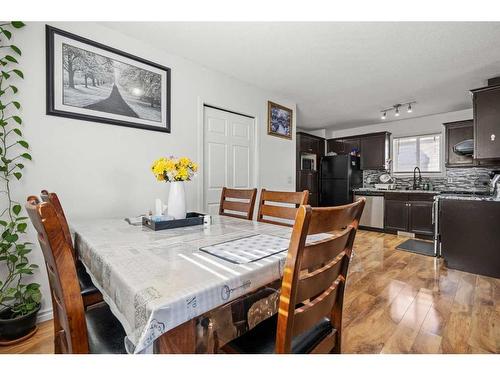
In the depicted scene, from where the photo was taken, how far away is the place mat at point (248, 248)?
88 cm

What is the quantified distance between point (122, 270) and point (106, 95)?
1.90 metres

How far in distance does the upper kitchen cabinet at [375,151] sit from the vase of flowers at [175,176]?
4.83 m

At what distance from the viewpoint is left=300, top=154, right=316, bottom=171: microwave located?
16.8 feet

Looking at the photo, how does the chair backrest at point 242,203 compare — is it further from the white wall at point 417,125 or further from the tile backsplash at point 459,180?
the white wall at point 417,125

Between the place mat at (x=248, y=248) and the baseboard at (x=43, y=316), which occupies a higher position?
the place mat at (x=248, y=248)

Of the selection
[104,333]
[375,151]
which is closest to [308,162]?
[375,151]

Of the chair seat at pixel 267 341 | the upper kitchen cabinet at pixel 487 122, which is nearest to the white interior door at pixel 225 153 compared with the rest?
the chair seat at pixel 267 341

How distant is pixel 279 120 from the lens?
3.77 m

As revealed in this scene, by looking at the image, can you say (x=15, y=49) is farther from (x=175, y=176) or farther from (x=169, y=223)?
(x=169, y=223)

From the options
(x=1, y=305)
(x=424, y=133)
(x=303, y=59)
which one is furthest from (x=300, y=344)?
(x=424, y=133)

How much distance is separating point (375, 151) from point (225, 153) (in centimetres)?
380

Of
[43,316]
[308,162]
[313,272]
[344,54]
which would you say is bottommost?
[43,316]

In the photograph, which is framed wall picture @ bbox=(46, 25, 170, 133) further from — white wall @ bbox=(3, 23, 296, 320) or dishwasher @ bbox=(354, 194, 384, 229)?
dishwasher @ bbox=(354, 194, 384, 229)

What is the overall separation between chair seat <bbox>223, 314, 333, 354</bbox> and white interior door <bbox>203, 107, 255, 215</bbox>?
203 centimetres
